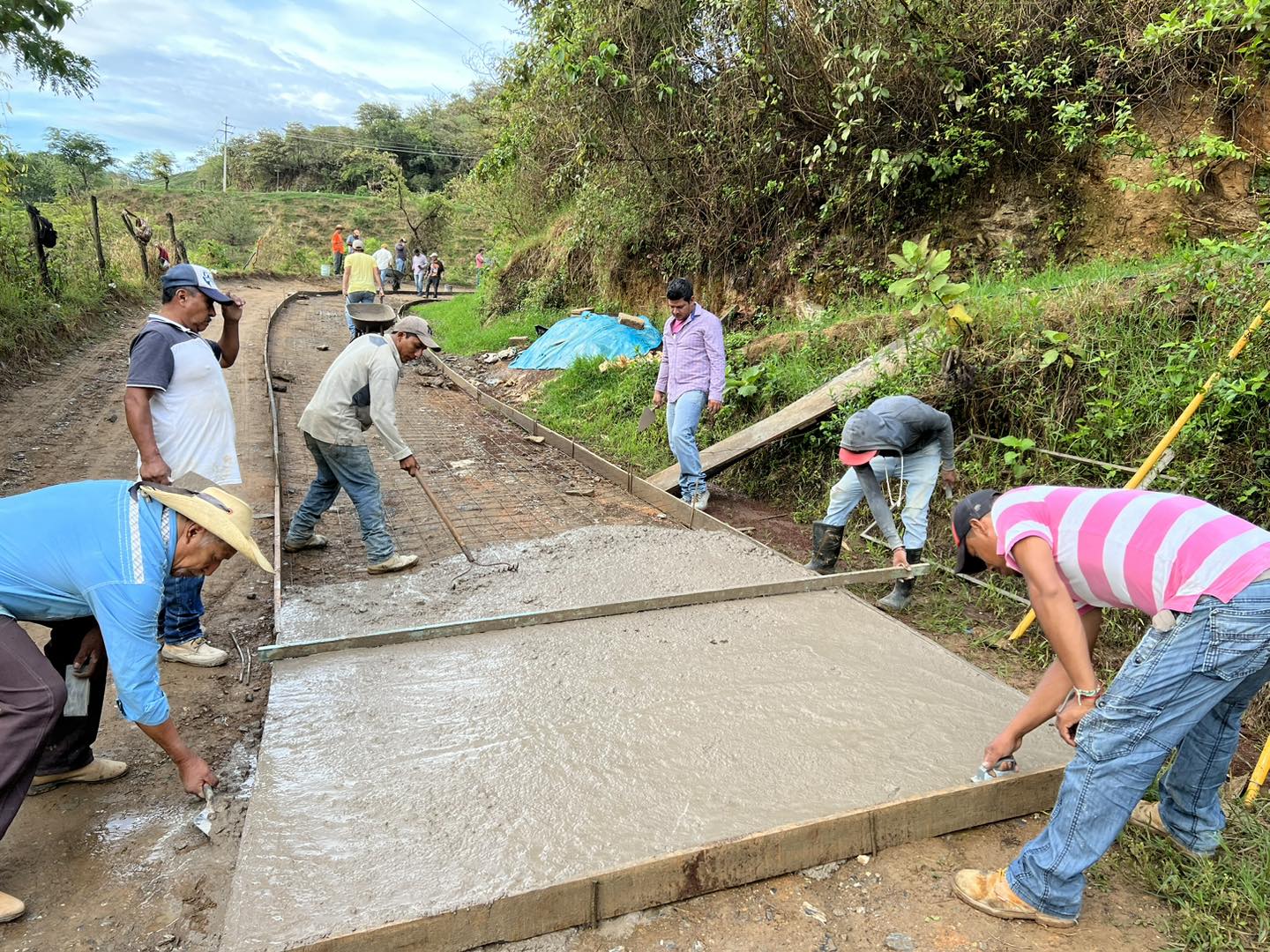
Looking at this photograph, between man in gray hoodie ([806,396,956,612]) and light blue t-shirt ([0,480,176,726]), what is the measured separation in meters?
3.20

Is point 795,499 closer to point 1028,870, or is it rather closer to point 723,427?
point 723,427

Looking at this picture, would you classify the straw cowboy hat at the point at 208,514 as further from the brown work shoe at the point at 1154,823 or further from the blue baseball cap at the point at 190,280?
the brown work shoe at the point at 1154,823

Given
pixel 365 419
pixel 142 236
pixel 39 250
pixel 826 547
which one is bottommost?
pixel 826 547

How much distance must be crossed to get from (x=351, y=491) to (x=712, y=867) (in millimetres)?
2962

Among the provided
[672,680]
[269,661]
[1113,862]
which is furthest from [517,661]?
[1113,862]

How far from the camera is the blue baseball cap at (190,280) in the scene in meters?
3.12

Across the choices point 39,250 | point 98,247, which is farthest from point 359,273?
point 98,247

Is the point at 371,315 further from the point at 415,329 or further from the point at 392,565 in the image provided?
the point at 392,565

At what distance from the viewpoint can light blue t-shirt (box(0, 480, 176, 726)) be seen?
1974mm

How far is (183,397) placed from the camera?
10.2 feet

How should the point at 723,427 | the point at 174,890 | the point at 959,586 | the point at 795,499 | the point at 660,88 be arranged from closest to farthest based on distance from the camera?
the point at 174,890
the point at 959,586
the point at 795,499
the point at 723,427
the point at 660,88

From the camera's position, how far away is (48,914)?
2.04 metres

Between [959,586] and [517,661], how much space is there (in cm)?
266

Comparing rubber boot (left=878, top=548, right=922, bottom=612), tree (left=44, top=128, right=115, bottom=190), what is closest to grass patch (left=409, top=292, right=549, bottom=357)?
rubber boot (left=878, top=548, right=922, bottom=612)
